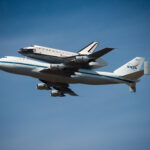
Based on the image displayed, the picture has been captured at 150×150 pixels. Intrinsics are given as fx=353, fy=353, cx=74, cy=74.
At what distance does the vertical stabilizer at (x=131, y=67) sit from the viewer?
6280 centimetres

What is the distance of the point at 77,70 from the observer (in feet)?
195

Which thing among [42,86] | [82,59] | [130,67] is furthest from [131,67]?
[42,86]

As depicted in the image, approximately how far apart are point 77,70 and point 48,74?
5.08 metres

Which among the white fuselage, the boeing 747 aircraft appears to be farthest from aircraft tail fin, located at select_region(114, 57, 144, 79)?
the white fuselage

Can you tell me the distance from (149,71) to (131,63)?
2672 centimetres

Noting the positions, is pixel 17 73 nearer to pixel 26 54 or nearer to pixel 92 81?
pixel 26 54

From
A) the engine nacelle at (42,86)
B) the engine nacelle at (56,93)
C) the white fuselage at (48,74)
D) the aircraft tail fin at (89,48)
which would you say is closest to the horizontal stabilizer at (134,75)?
the white fuselage at (48,74)

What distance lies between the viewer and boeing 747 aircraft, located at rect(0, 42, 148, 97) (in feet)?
187

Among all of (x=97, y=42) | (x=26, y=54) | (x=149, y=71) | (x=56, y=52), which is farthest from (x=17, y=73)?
(x=149, y=71)

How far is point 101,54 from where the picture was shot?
179 ft

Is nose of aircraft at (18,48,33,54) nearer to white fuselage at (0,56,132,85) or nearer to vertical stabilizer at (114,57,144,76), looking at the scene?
white fuselage at (0,56,132,85)

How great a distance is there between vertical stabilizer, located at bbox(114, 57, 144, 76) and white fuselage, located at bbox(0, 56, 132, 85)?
1.60 meters

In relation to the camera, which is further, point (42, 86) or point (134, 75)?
point (42, 86)

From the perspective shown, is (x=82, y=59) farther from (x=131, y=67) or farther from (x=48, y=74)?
(x=131, y=67)
